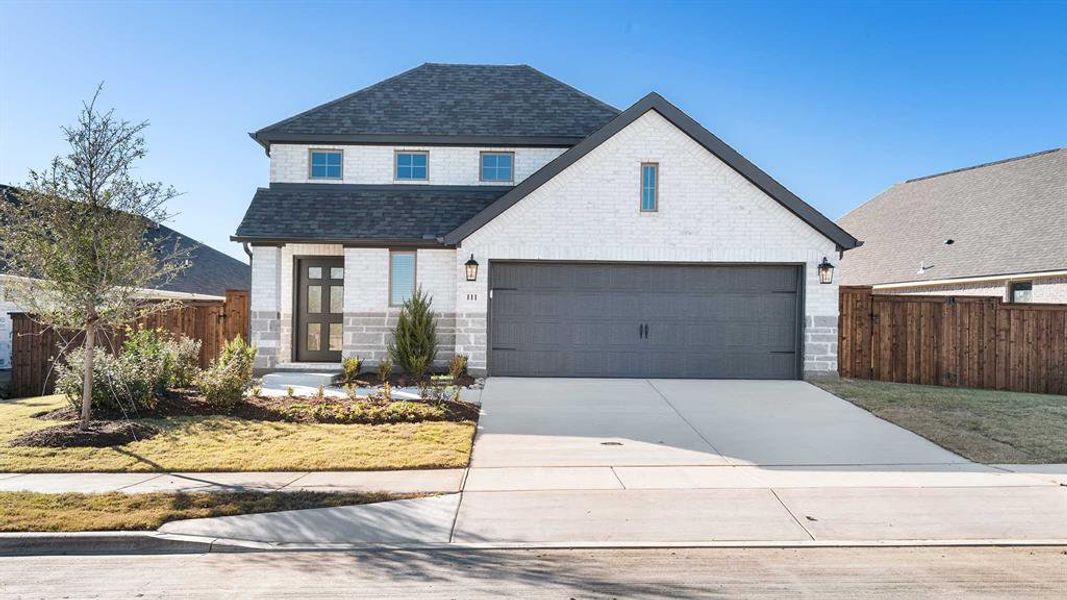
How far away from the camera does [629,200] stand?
518 inches

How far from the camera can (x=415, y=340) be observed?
42.8 ft

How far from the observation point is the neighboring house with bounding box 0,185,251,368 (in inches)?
706

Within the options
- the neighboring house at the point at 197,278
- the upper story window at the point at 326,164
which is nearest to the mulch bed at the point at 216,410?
the upper story window at the point at 326,164

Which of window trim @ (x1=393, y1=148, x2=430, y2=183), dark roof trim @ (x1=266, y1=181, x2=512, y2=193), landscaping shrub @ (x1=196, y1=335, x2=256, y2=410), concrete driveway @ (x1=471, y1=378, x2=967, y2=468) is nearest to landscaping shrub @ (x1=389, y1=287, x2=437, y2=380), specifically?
concrete driveway @ (x1=471, y1=378, x2=967, y2=468)

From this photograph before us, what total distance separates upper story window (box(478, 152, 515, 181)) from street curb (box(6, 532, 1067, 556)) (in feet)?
37.3

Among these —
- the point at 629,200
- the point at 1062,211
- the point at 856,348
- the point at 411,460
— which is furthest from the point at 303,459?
the point at 1062,211

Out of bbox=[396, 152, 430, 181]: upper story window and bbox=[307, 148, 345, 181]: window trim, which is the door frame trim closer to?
bbox=[307, 148, 345, 181]: window trim

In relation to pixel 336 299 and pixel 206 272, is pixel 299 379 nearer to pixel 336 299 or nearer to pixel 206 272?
pixel 336 299

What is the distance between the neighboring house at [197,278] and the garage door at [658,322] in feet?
38.0

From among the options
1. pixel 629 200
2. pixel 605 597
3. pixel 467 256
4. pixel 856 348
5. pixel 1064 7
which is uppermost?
→ pixel 1064 7

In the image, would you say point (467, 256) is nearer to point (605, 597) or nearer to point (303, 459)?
point (303, 459)

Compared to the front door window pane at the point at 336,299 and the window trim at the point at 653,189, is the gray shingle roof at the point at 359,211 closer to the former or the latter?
the front door window pane at the point at 336,299

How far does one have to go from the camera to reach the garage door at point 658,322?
13352 millimetres

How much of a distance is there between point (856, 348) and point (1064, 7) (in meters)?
11.4
